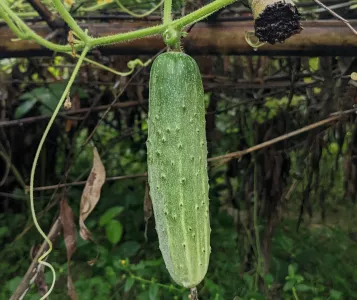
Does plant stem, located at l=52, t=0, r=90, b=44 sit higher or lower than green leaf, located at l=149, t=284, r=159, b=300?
higher

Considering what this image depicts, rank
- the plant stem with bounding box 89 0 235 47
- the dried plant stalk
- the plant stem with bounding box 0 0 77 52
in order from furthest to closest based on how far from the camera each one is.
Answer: the plant stem with bounding box 0 0 77 52 < the plant stem with bounding box 89 0 235 47 < the dried plant stalk

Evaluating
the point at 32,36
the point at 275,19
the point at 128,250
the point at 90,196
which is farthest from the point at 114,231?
the point at 275,19

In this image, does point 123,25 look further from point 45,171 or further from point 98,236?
point 45,171

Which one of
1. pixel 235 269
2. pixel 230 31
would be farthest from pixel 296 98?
pixel 230 31

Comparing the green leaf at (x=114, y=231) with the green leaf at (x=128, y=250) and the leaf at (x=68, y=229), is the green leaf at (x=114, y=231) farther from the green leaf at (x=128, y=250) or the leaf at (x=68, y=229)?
the leaf at (x=68, y=229)

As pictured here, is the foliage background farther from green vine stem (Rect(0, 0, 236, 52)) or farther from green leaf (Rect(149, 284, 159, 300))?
green vine stem (Rect(0, 0, 236, 52))

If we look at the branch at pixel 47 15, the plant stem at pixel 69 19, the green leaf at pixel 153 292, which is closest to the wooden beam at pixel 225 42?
the branch at pixel 47 15

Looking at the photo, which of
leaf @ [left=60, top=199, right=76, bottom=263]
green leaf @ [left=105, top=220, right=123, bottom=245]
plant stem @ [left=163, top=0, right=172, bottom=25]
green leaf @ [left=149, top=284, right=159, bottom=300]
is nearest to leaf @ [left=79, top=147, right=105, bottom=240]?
leaf @ [left=60, top=199, right=76, bottom=263]

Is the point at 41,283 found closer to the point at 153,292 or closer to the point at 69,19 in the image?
the point at 153,292
